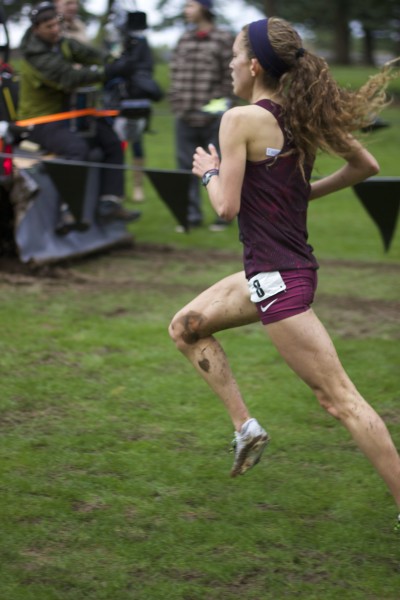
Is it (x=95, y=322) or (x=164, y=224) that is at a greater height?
(x=95, y=322)

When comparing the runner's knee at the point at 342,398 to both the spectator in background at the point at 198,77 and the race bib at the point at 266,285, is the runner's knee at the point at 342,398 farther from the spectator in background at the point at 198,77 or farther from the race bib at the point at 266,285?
the spectator in background at the point at 198,77

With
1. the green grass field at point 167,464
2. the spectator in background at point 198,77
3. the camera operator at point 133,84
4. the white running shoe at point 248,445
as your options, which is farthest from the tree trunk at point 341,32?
the white running shoe at point 248,445

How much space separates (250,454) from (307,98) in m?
1.44

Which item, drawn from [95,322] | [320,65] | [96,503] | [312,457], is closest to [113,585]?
[96,503]

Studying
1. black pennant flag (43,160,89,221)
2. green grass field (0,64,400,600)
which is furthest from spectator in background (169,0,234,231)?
green grass field (0,64,400,600)

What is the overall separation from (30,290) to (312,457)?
12.6ft

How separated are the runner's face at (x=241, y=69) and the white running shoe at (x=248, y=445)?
4.40ft

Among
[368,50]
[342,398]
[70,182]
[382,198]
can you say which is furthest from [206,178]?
[368,50]

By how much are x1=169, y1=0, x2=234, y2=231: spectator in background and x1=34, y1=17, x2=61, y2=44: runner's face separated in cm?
204

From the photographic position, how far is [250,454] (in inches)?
157

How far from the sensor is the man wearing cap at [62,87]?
824 centimetres

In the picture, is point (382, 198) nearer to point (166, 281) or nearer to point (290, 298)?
point (166, 281)

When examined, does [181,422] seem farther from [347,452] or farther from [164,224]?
[164,224]

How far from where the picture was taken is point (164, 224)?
35.3 ft
